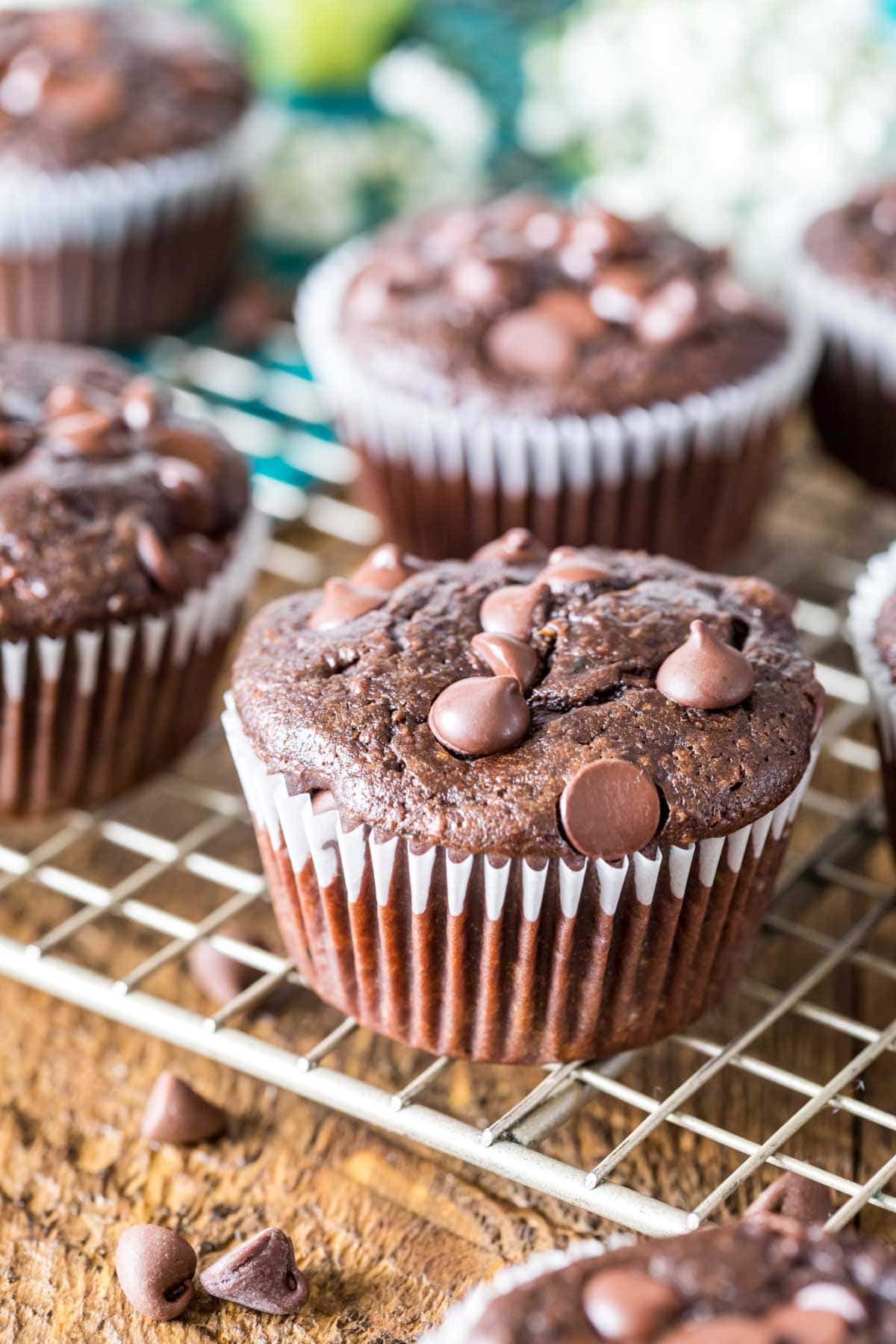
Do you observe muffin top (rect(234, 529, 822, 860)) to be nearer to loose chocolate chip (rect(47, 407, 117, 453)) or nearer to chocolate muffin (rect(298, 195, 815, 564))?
loose chocolate chip (rect(47, 407, 117, 453))

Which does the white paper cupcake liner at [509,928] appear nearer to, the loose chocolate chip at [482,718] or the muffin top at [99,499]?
the loose chocolate chip at [482,718]

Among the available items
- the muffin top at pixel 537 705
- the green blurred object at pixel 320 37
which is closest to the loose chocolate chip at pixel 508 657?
the muffin top at pixel 537 705

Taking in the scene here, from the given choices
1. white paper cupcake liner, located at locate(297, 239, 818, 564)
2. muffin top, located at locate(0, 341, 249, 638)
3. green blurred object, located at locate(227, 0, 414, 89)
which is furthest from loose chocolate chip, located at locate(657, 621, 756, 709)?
green blurred object, located at locate(227, 0, 414, 89)

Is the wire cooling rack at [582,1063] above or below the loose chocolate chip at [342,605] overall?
below

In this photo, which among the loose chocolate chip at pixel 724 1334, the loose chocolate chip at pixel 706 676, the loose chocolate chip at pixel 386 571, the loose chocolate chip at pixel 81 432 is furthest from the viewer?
the loose chocolate chip at pixel 81 432

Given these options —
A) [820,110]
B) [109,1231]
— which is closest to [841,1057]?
[109,1231]
